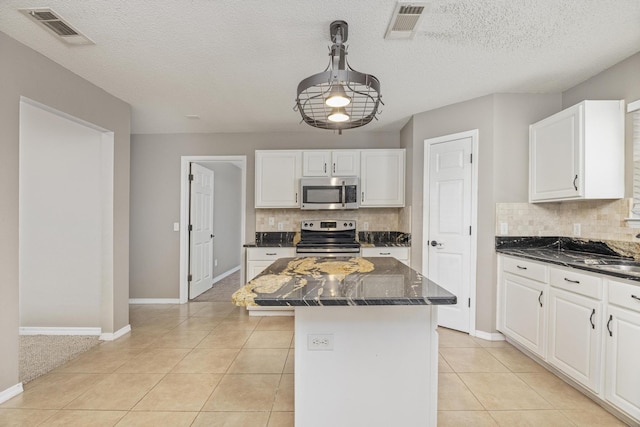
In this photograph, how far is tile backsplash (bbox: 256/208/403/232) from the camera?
4.39 m

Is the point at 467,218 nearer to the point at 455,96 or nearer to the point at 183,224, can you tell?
the point at 455,96

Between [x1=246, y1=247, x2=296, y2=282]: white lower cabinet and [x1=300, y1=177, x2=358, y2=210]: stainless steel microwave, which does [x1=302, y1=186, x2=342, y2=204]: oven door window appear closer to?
[x1=300, y1=177, x2=358, y2=210]: stainless steel microwave

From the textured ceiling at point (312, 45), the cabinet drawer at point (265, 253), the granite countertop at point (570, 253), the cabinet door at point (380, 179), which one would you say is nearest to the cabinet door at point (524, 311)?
the granite countertop at point (570, 253)

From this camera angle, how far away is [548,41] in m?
2.15

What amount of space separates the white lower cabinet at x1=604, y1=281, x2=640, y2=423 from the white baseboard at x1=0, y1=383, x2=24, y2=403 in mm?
3855

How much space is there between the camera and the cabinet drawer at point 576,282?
194cm

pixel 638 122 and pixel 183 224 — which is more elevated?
pixel 638 122

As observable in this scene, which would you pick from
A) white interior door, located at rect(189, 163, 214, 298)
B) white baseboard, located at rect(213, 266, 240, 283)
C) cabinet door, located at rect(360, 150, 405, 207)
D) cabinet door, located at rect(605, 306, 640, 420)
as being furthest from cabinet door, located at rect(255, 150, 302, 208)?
cabinet door, located at rect(605, 306, 640, 420)

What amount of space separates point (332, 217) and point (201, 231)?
6.81 feet

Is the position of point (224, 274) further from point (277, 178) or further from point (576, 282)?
point (576, 282)

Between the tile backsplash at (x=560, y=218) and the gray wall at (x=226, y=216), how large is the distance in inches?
171

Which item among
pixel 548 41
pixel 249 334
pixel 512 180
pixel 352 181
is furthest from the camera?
pixel 352 181

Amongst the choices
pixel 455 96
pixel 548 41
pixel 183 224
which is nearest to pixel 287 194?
pixel 183 224

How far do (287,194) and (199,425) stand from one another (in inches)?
110
